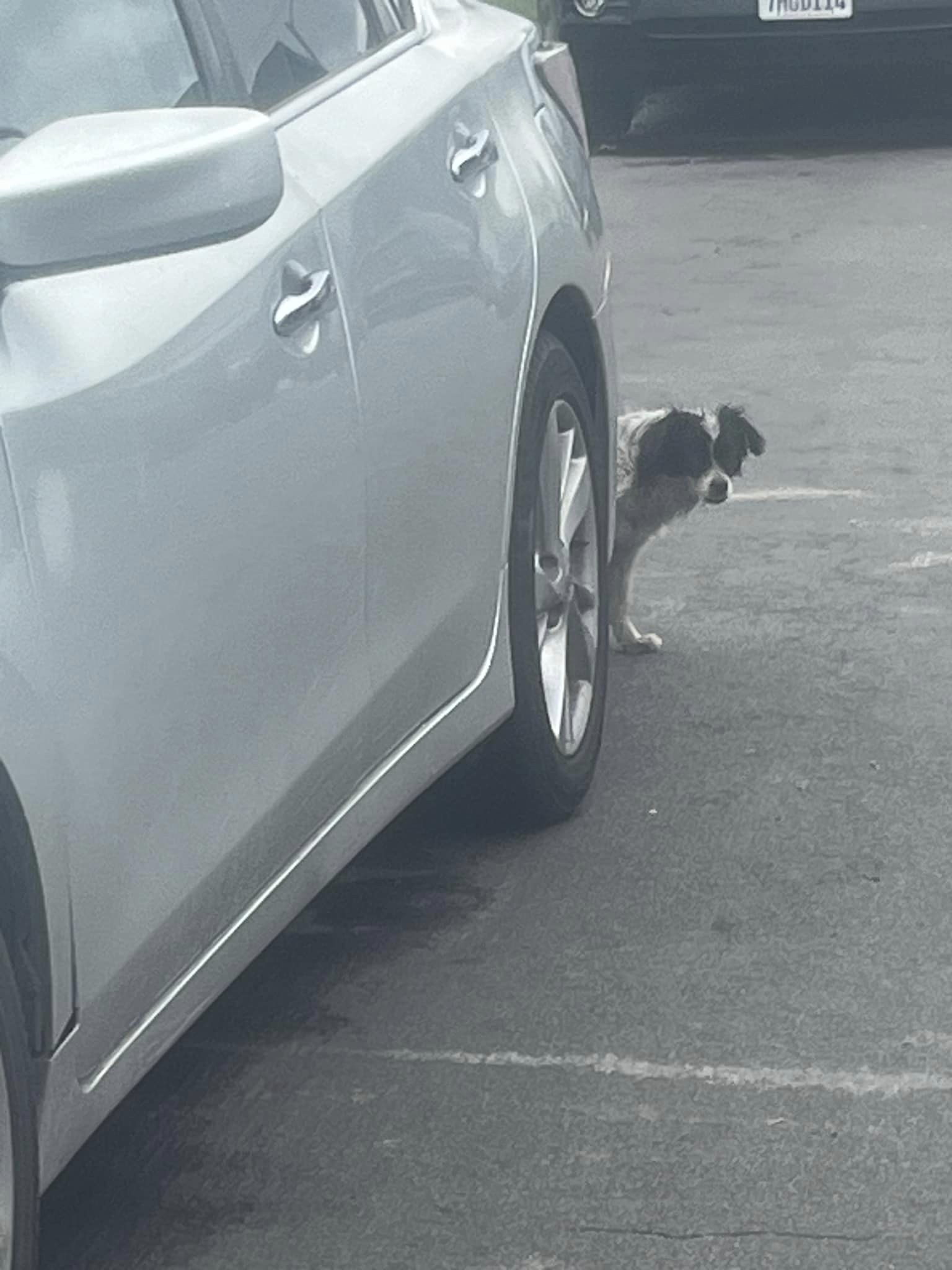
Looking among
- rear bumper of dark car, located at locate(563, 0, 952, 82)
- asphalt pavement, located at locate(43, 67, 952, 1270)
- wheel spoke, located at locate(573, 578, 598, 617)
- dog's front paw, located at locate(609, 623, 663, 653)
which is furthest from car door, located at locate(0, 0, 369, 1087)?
rear bumper of dark car, located at locate(563, 0, 952, 82)

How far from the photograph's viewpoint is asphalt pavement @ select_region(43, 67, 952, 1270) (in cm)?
346

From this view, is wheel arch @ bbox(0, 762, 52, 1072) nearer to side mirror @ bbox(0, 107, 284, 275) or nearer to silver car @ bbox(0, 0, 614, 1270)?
silver car @ bbox(0, 0, 614, 1270)

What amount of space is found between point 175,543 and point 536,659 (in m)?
1.65

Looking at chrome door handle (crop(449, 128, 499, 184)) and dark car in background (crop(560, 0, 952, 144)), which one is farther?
dark car in background (crop(560, 0, 952, 144))

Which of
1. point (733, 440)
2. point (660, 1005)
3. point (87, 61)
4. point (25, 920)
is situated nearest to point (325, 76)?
point (87, 61)

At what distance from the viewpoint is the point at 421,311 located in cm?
398

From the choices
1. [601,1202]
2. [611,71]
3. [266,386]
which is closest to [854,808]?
Result: [601,1202]

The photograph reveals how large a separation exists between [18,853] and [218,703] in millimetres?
479

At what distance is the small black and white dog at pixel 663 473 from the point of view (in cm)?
625

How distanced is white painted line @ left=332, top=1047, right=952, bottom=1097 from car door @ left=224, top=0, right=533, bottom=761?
0.46 meters

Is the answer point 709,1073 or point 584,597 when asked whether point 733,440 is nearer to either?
point 584,597

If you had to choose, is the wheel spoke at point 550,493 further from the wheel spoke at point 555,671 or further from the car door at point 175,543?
the car door at point 175,543

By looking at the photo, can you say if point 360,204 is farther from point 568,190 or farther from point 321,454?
point 568,190

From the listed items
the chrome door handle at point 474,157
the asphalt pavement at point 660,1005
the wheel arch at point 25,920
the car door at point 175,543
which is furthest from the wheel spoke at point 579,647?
the wheel arch at point 25,920
